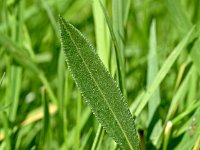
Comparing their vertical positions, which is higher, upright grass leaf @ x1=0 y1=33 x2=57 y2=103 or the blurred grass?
upright grass leaf @ x1=0 y1=33 x2=57 y2=103

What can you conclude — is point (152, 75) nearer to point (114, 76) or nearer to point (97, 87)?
point (114, 76)

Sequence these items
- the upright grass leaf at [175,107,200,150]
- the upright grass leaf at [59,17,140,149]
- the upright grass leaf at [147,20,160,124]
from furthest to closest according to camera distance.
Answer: the upright grass leaf at [147,20,160,124] → the upright grass leaf at [175,107,200,150] → the upright grass leaf at [59,17,140,149]

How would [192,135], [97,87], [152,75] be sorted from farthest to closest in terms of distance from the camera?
[152,75], [192,135], [97,87]

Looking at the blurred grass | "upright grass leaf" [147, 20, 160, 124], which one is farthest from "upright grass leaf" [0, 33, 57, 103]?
"upright grass leaf" [147, 20, 160, 124]

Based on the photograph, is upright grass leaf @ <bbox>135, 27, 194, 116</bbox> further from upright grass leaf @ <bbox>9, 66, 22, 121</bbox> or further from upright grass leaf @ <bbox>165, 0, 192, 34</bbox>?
upright grass leaf @ <bbox>9, 66, 22, 121</bbox>

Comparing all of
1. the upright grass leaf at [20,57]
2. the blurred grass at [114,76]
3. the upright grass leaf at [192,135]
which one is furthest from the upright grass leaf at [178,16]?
the upright grass leaf at [20,57]

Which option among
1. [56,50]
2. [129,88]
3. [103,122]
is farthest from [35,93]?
[103,122]

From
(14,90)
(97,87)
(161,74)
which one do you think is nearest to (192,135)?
(161,74)

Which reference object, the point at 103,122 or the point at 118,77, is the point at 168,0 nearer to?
the point at 118,77
